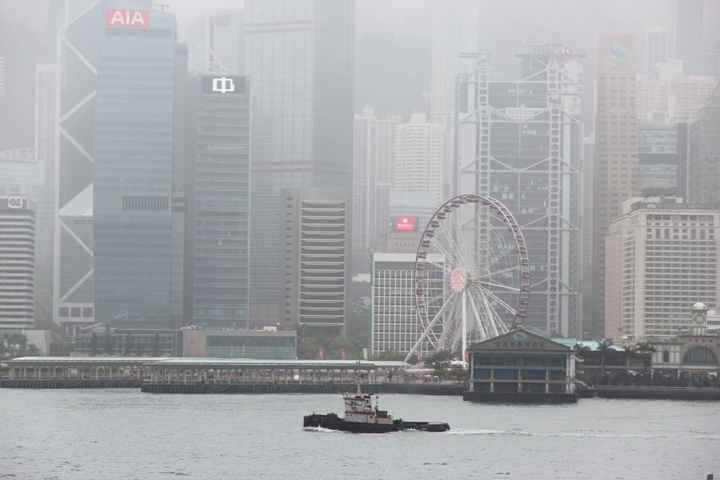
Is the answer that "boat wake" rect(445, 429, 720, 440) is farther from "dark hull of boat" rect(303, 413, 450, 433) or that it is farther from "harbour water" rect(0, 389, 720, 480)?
"dark hull of boat" rect(303, 413, 450, 433)

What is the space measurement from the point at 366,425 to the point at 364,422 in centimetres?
38

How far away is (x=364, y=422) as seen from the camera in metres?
138

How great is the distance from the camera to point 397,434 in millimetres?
136625

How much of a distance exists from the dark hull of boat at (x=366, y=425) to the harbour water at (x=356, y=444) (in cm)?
86

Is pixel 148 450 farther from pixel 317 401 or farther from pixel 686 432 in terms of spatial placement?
pixel 317 401

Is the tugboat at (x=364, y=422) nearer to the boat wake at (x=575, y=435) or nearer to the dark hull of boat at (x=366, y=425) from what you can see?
the dark hull of boat at (x=366, y=425)

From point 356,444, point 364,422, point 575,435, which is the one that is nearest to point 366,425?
point 364,422

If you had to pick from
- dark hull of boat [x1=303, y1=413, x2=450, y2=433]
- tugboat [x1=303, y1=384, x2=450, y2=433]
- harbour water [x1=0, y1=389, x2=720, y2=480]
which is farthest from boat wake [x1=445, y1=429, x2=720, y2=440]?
tugboat [x1=303, y1=384, x2=450, y2=433]

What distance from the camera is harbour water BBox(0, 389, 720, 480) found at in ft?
365

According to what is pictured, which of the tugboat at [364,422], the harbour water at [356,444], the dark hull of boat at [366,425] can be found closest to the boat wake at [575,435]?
the harbour water at [356,444]

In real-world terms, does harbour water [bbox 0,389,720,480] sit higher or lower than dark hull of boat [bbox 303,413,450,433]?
lower

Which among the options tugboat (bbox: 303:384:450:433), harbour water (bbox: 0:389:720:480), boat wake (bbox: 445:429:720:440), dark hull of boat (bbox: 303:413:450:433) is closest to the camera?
harbour water (bbox: 0:389:720:480)

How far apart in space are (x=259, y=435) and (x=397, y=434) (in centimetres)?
1399

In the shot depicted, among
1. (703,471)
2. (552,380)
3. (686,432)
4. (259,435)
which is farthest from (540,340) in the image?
(703,471)
